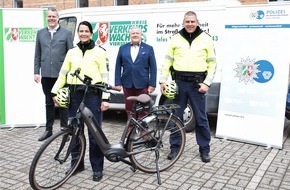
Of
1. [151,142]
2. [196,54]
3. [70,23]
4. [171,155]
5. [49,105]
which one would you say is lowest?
[171,155]

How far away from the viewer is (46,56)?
5.79 m

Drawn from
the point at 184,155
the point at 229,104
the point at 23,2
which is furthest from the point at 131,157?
the point at 23,2

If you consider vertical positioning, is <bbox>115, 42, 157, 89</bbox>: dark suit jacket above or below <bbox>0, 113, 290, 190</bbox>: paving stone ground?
above

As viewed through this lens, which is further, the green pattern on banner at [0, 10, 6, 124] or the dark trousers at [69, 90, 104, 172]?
the green pattern on banner at [0, 10, 6, 124]

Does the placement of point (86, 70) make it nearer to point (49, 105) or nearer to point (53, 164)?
point (53, 164)

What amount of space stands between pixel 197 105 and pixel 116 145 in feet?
4.17

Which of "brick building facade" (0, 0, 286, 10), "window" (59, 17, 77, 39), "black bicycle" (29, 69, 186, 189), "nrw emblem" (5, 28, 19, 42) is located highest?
"brick building facade" (0, 0, 286, 10)

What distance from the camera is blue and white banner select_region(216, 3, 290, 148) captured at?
5.51 metres

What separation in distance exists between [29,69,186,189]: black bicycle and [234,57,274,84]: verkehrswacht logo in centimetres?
175

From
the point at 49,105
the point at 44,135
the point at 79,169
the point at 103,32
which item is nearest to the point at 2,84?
the point at 49,105

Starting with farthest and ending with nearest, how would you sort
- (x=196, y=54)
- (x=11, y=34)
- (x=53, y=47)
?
(x=11, y=34) → (x=53, y=47) → (x=196, y=54)

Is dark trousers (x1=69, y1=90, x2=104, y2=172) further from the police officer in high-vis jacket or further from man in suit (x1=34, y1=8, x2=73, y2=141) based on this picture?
man in suit (x1=34, y1=8, x2=73, y2=141)

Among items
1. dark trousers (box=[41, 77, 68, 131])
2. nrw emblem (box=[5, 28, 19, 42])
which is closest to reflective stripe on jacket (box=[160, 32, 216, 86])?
dark trousers (box=[41, 77, 68, 131])

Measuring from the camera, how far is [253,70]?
19.0 ft
